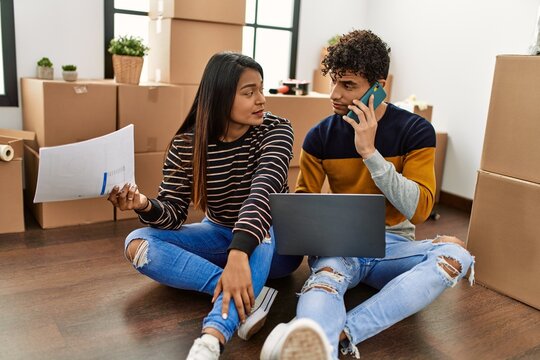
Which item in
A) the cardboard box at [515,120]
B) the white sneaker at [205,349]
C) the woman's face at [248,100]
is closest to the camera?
the white sneaker at [205,349]

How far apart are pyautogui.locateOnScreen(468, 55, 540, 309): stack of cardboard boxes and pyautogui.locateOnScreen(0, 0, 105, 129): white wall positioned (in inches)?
73.5

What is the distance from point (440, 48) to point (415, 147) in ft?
5.53

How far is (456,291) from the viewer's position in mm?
1668

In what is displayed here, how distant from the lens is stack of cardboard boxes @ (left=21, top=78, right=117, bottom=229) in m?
2.03

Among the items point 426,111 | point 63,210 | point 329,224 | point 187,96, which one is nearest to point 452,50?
point 426,111

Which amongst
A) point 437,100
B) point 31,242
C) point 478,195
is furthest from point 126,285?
point 437,100

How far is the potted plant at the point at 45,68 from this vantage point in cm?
228

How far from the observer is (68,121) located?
2.07 meters

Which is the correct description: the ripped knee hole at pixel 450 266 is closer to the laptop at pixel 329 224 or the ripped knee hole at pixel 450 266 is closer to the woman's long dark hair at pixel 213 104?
the laptop at pixel 329 224

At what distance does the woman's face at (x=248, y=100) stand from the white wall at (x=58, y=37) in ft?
4.73

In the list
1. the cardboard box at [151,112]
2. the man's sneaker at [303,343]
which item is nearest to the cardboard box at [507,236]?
the man's sneaker at [303,343]

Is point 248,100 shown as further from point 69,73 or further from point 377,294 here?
point 69,73

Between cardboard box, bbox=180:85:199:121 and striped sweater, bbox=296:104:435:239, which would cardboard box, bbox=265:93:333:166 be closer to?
cardboard box, bbox=180:85:199:121

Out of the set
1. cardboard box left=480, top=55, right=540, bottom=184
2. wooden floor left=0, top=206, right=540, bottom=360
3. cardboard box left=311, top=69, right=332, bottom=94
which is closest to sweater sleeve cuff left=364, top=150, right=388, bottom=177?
wooden floor left=0, top=206, right=540, bottom=360
